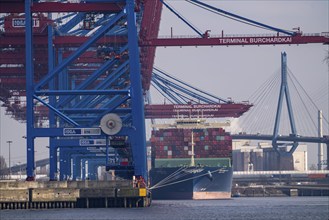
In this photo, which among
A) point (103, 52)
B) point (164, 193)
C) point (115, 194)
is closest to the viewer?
point (115, 194)

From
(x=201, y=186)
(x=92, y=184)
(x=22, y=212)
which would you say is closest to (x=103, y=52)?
(x=92, y=184)

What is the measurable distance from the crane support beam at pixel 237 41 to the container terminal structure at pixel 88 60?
80mm

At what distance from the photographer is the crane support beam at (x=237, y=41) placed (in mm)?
85812

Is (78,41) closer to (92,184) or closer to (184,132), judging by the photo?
(92,184)

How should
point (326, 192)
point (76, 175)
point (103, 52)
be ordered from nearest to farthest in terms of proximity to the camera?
point (103, 52), point (76, 175), point (326, 192)

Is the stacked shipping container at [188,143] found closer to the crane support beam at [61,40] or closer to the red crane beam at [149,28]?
the red crane beam at [149,28]

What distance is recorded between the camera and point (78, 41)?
88.4 meters

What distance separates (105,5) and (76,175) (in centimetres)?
4940

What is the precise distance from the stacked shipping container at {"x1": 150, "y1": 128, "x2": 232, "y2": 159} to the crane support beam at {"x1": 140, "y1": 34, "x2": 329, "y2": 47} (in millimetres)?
47751

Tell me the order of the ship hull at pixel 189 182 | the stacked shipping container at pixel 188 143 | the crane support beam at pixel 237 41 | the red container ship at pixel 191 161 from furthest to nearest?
1. the stacked shipping container at pixel 188 143
2. the red container ship at pixel 191 161
3. the ship hull at pixel 189 182
4. the crane support beam at pixel 237 41

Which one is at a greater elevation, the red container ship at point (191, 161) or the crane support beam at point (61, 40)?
the crane support beam at point (61, 40)

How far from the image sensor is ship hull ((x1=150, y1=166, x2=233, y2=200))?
427 ft

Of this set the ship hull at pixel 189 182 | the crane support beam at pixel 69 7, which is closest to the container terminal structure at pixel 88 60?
the crane support beam at pixel 69 7

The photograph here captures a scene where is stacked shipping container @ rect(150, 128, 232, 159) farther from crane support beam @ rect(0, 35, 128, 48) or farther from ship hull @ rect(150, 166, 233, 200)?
crane support beam @ rect(0, 35, 128, 48)
